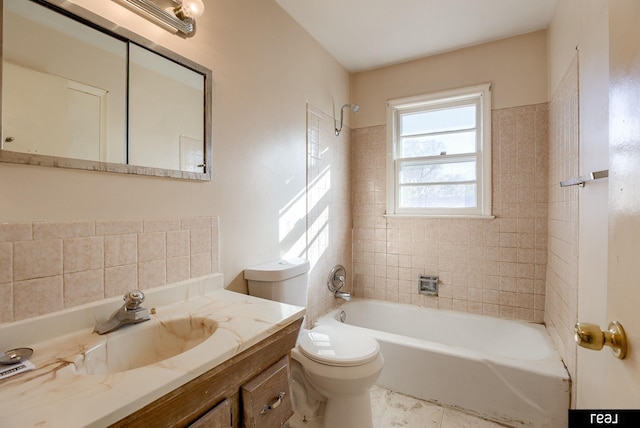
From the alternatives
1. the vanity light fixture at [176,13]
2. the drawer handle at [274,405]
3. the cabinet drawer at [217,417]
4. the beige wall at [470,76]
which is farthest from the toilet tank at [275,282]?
the beige wall at [470,76]

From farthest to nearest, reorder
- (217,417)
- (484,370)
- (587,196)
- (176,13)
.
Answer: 1. (484,370)
2. (587,196)
3. (176,13)
4. (217,417)

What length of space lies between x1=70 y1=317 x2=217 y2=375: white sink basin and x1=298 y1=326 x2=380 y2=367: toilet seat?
61 centimetres

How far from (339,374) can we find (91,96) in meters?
1.47

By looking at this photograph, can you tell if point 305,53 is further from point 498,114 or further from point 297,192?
point 498,114

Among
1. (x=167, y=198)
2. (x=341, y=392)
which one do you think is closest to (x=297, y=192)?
(x=167, y=198)

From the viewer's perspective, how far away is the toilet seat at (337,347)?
4.39 feet

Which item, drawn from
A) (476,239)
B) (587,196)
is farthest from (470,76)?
(587,196)

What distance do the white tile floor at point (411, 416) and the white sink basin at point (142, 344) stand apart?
93 centimetres

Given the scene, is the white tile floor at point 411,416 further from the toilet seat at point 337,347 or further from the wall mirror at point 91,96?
the wall mirror at point 91,96

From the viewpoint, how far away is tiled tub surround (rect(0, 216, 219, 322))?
80 cm

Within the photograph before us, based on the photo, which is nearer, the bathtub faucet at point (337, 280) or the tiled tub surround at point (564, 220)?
the tiled tub surround at point (564, 220)

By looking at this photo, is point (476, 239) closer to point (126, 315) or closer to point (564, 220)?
point (564, 220)

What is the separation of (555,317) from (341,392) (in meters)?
1.51

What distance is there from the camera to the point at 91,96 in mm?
953
